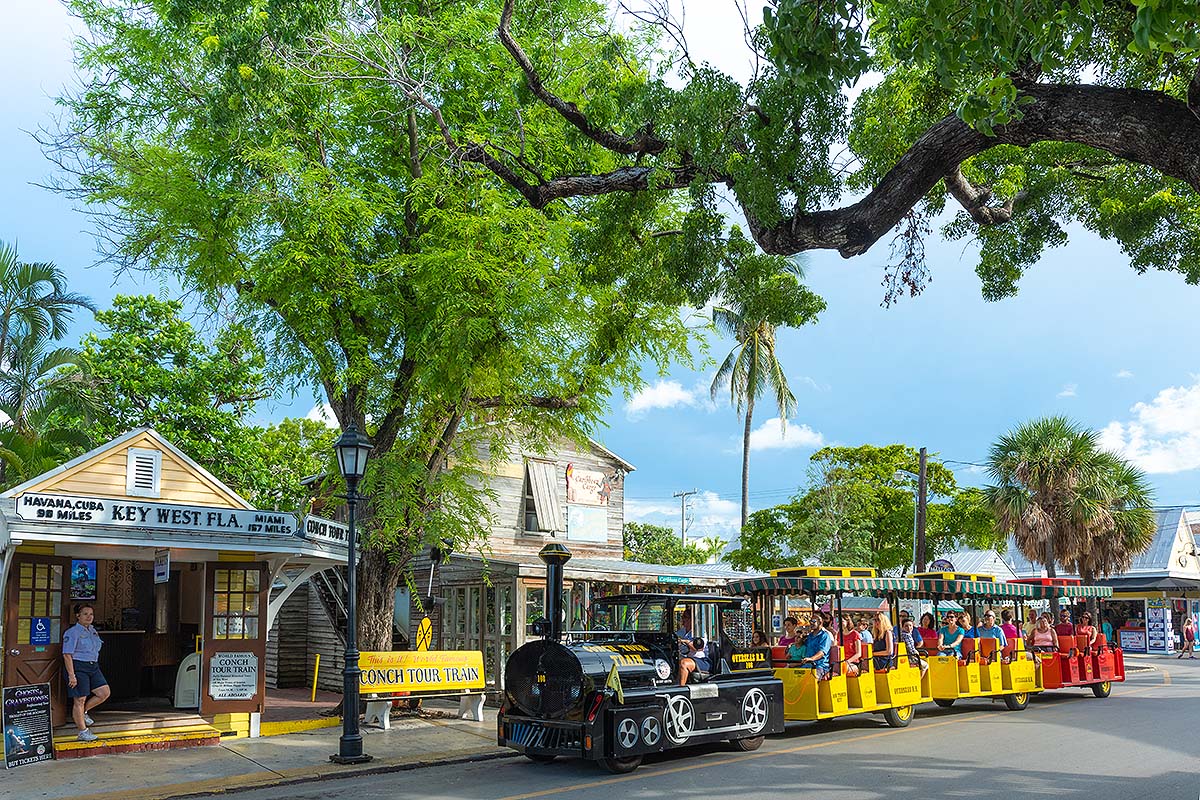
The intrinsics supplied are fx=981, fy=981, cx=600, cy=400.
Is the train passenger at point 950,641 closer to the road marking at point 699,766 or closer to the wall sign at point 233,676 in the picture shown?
the road marking at point 699,766

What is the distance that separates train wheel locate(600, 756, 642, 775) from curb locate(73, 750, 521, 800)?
2.00 meters

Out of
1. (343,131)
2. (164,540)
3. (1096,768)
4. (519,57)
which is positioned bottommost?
(1096,768)

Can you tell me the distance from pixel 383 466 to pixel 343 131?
18.5ft

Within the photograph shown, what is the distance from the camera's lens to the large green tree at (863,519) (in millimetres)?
32344

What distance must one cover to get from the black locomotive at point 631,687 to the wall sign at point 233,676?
4298mm

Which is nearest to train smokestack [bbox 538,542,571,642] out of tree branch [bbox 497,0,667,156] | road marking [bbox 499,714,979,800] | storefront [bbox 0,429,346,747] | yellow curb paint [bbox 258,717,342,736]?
road marking [bbox 499,714,979,800]

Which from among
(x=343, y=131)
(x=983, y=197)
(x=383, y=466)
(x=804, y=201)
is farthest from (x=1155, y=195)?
(x=343, y=131)

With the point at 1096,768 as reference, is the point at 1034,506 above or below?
above

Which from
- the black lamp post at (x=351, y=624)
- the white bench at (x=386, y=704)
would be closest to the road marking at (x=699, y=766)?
the black lamp post at (x=351, y=624)

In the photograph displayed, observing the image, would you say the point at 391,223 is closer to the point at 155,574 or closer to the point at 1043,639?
the point at 155,574

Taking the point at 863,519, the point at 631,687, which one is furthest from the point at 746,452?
the point at 631,687

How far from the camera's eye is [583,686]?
1095 cm

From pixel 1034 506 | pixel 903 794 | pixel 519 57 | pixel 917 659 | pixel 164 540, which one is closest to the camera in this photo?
pixel 903 794

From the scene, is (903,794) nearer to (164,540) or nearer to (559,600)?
(559,600)
